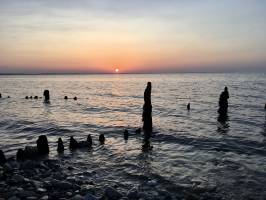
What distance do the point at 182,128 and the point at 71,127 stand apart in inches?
505

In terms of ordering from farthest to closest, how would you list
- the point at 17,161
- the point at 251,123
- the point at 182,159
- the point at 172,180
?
the point at 251,123
the point at 182,159
the point at 17,161
the point at 172,180

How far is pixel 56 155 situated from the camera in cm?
2553

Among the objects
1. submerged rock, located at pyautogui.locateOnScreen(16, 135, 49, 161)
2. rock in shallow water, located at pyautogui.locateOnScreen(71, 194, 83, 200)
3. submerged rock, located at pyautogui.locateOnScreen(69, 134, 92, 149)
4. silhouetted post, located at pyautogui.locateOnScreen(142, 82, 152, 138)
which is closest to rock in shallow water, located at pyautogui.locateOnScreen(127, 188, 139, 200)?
rock in shallow water, located at pyautogui.locateOnScreen(71, 194, 83, 200)

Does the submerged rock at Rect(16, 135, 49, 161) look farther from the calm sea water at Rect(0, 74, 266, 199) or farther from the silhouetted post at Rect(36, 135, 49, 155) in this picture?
the calm sea water at Rect(0, 74, 266, 199)

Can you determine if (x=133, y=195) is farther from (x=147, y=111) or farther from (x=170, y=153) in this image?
(x=147, y=111)

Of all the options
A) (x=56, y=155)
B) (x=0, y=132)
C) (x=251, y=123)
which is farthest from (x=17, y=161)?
(x=251, y=123)

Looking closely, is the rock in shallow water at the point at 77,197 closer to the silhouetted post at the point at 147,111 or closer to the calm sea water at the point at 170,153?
the calm sea water at the point at 170,153

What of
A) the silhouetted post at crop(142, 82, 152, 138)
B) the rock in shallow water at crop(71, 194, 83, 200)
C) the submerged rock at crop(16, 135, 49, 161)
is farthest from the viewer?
the silhouetted post at crop(142, 82, 152, 138)

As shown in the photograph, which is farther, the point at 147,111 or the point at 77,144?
the point at 147,111

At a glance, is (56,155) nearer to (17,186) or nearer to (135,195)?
(17,186)

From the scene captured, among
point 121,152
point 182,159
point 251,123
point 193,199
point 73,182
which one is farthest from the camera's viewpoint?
point 251,123

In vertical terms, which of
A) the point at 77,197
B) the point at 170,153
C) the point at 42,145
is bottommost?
the point at 170,153

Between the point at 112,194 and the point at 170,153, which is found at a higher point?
the point at 112,194

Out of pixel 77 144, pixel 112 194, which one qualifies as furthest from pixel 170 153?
pixel 112 194
